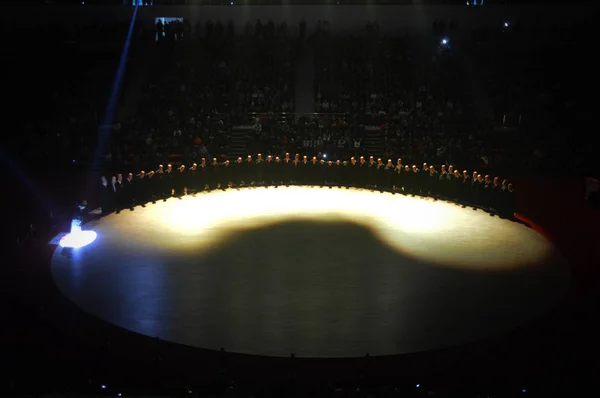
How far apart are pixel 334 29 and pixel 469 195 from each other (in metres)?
19.4

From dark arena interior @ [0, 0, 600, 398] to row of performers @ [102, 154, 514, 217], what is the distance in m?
0.09

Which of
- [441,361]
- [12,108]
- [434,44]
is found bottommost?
[441,361]

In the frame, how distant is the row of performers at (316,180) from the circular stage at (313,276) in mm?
842

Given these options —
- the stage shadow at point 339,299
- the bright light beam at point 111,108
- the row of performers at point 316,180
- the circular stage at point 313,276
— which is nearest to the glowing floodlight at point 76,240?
the circular stage at point 313,276

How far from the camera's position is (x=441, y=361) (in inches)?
413

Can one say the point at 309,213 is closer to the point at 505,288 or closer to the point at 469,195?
the point at 469,195

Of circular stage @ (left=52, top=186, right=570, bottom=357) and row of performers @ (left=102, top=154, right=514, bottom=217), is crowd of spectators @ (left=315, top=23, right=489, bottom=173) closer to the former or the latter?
row of performers @ (left=102, top=154, right=514, bottom=217)

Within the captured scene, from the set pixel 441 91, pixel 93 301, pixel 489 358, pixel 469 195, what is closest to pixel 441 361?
pixel 489 358

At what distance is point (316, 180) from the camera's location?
25344 millimetres

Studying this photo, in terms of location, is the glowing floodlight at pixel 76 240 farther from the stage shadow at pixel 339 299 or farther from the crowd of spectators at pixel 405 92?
the crowd of spectators at pixel 405 92

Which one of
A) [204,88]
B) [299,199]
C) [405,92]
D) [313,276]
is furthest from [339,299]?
[204,88]

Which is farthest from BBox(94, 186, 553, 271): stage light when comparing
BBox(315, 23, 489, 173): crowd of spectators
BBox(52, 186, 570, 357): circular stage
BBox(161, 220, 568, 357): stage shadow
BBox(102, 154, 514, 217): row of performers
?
BBox(315, 23, 489, 173): crowd of spectators

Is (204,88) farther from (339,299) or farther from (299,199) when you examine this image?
(339,299)

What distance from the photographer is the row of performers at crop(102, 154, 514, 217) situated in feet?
66.4
